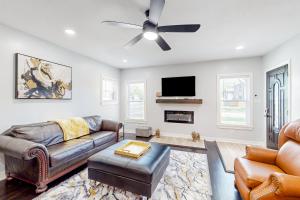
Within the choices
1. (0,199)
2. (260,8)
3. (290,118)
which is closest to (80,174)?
(0,199)

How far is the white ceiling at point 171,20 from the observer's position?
193cm

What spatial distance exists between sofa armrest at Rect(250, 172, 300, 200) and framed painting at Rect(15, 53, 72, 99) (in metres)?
3.76

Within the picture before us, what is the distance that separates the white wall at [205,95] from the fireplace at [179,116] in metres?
0.13

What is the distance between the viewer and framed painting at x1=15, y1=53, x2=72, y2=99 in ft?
8.73

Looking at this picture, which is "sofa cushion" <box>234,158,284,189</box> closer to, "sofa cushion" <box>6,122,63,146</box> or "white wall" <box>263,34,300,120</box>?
"white wall" <box>263,34,300,120</box>

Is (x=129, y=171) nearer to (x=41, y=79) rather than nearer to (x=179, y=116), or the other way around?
(x=41, y=79)

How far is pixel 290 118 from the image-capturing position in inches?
114

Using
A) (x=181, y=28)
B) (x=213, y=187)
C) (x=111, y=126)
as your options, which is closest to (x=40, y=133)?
(x=111, y=126)

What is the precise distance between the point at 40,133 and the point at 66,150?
0.61 meters

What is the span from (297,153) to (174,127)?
137 inches

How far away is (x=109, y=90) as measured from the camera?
529cm

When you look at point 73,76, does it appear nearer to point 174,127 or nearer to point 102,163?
point 102,163

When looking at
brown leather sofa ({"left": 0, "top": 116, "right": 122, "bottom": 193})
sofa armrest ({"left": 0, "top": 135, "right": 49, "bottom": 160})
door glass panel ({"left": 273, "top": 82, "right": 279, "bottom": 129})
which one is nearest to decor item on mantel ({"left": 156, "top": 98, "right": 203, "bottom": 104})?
door glass panel ({"left": 273, "top": 82, "right": 279, "bottom": 129})

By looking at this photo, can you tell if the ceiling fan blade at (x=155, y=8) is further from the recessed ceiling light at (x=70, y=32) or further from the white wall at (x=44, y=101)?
the white wall at (x=44, y=101)
